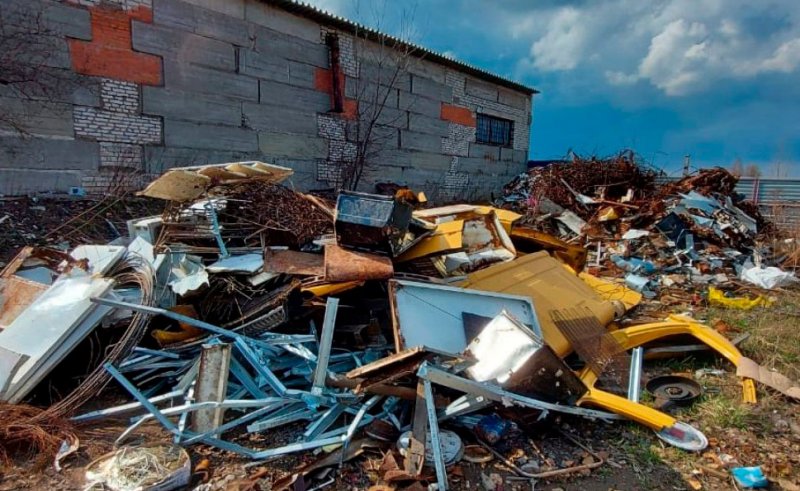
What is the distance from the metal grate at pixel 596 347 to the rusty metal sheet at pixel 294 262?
2.08 metres

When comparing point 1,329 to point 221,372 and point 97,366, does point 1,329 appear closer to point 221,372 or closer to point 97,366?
point 97,366

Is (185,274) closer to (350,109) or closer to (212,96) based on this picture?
(212,96)

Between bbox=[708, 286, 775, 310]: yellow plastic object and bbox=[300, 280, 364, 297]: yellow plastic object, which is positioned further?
bbox=[708, 286, 775, 310]: yellow plastic object

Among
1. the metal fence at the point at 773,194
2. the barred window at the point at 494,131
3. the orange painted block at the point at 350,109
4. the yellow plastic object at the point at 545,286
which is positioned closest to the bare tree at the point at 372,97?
the orange painted block at the point at 350,109

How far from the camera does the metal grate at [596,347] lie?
138 inches

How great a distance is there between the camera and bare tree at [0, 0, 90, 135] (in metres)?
5.48

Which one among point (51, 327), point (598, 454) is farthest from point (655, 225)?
point (51, 327)

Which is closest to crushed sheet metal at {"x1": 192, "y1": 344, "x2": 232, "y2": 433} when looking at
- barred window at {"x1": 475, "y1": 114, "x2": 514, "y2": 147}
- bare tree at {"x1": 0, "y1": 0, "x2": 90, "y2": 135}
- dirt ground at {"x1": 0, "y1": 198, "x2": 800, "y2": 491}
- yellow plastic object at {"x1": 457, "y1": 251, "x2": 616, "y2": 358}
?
dirt ground at {"x1": 0, "y1": 198, "x2": 800, "y2": 491}

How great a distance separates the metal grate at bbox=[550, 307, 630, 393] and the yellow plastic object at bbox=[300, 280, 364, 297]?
1779 mm

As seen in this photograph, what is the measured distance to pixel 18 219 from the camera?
5.36 m

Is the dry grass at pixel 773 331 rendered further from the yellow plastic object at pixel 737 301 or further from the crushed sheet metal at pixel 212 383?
the crushed sheet metal at pixel 212 383

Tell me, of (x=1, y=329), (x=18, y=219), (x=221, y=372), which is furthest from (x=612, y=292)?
(x=18, y=219)

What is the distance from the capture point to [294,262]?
3.84m

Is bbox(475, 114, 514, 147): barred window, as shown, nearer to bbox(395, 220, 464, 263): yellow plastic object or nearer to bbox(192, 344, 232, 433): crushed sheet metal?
bbox(395, 220, 464, 263): yellow plastic object
